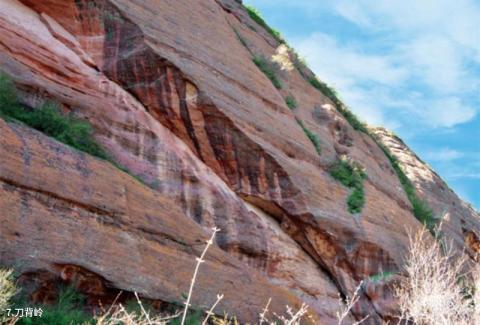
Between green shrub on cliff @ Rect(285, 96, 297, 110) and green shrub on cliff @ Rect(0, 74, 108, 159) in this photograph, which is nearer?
green shrub on cliff @ Rect(0, 74, 108, 159)

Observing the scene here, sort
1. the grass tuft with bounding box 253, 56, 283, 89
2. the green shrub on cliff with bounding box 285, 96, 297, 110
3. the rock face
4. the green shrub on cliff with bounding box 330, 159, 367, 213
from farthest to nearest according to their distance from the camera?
the grass tuft with bounding box 253, 56, 283, 89
the green shrub on cliff with bounding box 285, 96, 297, 110
the green shrub on cliff with bounding box 330, 159, 367, 213
the rock face

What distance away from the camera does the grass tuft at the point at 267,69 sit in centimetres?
1602

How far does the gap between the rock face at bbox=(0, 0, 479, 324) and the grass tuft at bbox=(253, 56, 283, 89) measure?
706mm

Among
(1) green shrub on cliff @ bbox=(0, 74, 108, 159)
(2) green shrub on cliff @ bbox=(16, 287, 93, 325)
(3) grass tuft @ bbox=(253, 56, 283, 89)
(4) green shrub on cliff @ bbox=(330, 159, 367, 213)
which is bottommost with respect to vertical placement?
(2) green shrub on cliff @ bbox=(16, 287, 93, 325)

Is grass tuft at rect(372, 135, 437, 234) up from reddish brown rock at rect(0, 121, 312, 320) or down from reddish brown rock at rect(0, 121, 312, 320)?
up

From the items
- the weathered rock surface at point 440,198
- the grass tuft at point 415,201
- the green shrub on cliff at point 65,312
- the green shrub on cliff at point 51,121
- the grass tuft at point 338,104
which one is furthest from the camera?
the weathered rock surface at point 440,198

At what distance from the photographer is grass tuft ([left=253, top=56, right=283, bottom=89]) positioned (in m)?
16.0

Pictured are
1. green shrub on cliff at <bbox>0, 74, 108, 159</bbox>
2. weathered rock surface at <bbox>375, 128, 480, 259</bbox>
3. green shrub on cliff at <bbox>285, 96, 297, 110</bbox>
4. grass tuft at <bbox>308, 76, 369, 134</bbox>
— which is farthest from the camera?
weathered rock surface at <bbox>375, 128, 480, 259</bbox>

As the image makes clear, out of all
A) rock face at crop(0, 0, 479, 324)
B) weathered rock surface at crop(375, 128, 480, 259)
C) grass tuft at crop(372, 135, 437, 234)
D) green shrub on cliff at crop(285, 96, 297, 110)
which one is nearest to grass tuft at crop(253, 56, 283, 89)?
green shrub on cliff at crop(285, 96, 297, 110)

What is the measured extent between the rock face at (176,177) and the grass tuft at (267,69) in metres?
0.71

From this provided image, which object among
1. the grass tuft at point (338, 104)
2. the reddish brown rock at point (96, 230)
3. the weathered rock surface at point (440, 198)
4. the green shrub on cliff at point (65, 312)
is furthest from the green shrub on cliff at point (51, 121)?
the weathered rock surface at point (440, 198)

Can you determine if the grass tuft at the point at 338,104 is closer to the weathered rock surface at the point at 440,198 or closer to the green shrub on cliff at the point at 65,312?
the weathered rock surface at the point at 440,198

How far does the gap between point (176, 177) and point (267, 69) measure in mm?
7144

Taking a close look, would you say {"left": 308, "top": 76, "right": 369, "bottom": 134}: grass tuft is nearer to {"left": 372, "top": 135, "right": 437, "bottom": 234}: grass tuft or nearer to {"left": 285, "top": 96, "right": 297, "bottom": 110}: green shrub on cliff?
{"left": 372, "top": 135, "right": 437, "bottom": 234}: grass tuft
